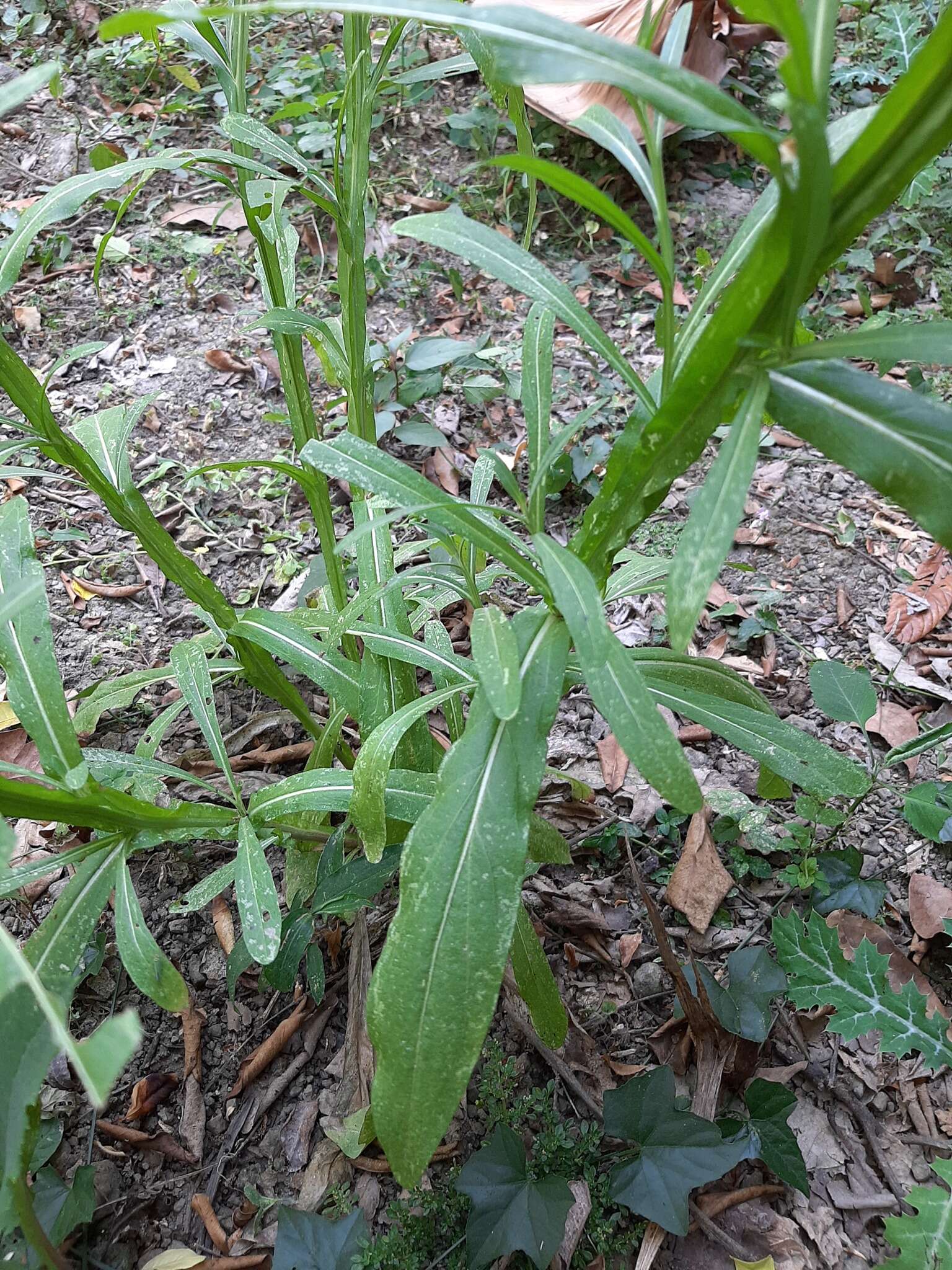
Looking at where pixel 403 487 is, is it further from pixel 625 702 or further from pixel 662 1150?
pixel 662 1150

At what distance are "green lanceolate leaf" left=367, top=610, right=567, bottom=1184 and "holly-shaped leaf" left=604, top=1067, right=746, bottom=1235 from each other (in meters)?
0.46

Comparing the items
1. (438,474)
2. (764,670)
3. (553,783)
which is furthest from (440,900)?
(438,474)

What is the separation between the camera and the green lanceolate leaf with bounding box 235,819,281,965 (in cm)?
107

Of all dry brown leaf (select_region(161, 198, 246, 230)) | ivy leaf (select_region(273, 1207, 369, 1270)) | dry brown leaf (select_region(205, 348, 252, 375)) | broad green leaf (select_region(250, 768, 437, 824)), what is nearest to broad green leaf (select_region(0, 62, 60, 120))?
broad green leaf (select_region(250, 768, 437, 824))

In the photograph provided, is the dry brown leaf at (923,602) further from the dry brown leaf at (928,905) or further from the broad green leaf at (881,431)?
the broad green leaf at (881,431)

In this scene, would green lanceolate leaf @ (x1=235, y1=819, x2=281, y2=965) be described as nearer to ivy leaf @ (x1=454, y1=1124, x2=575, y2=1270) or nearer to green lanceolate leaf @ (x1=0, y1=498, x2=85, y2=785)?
green lanceolate leaf @ (x1=0, y1=498, x2=85, y2=785)

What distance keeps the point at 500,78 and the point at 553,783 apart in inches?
52.6

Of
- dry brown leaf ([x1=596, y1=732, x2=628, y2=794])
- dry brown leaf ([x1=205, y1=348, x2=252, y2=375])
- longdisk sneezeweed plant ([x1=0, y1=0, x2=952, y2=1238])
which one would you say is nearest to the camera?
longdisk sneezeweed plant ([x1=0, y1=0, x2=952, y2=1238])

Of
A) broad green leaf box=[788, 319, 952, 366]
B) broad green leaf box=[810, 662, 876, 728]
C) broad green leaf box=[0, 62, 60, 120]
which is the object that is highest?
broad green leaf box=[0, 62, 60, 120]

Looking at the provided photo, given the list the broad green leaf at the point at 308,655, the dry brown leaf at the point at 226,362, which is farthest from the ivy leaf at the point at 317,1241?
the dry brown leaf at the point at 226,362

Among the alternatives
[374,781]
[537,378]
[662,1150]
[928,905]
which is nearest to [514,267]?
[537,378]

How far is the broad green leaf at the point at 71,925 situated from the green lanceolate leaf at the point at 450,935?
374 millimetres

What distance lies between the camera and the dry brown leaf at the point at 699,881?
5.12 ft

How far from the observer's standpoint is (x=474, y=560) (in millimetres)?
1444
